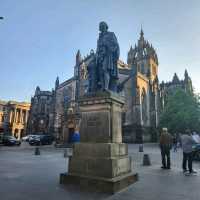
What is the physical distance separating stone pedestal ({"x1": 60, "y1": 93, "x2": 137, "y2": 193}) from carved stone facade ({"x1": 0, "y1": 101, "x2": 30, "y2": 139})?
59.9 m

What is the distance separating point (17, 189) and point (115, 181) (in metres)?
2.36

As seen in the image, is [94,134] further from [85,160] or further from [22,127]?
[22,127]

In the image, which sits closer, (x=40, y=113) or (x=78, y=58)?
(x=78, y=58)

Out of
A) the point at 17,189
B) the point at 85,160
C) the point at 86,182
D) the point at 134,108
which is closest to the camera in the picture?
the point at 17,189

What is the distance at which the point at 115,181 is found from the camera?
15.4ft

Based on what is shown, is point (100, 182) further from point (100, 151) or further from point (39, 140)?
point (39, 140)

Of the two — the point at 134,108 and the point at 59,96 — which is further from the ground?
the point at 59,96

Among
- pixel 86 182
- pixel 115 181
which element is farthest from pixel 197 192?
pixel 86 182

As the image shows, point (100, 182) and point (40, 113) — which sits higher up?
point (40, 113)

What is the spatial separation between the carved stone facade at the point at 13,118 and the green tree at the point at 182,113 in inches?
1827

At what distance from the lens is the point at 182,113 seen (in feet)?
104

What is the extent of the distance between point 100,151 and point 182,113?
2967 centimetres

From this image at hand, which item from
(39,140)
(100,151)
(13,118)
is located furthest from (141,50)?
(100,151)

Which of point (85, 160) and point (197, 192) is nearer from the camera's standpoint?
point (197, 192)
